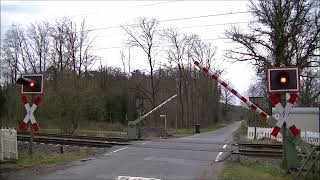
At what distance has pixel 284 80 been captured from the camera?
38.0ft

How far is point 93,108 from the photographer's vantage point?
1748 inches

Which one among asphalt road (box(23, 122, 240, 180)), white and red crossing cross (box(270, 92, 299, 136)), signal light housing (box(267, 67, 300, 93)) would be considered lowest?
asphalt road (box(23, 122, 240, 180))

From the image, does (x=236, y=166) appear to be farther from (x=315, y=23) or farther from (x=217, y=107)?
(x=217, y=107)

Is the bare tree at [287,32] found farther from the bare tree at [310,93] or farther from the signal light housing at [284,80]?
the signal light housing at [284,80]

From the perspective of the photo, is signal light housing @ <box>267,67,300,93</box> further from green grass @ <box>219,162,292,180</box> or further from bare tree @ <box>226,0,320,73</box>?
bare tree @ <box>226,0,320,73</box>

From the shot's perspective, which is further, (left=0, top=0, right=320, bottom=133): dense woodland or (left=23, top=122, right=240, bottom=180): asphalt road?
(left=0, top=0, right=320, bottom=133): dense woodland

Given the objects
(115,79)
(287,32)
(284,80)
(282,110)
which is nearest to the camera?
(284,80)

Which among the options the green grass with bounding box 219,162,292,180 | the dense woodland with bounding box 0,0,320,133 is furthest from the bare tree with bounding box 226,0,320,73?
the green grass with bounding box 219,162,292,180

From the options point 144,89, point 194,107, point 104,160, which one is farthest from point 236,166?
point 194,107

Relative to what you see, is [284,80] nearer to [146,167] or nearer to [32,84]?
[146,167]

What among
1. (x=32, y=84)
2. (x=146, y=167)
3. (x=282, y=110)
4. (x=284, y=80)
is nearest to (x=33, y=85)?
(x=32, y=84)

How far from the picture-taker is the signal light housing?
1153 centimetres

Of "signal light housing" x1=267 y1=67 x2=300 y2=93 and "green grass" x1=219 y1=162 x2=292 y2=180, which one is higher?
"signal light housing" x1=267 y1=67 x2=300 y2=93

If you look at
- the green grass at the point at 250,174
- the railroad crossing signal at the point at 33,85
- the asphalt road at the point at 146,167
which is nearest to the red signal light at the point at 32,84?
the railroad crossing signal at the point at 33,85
